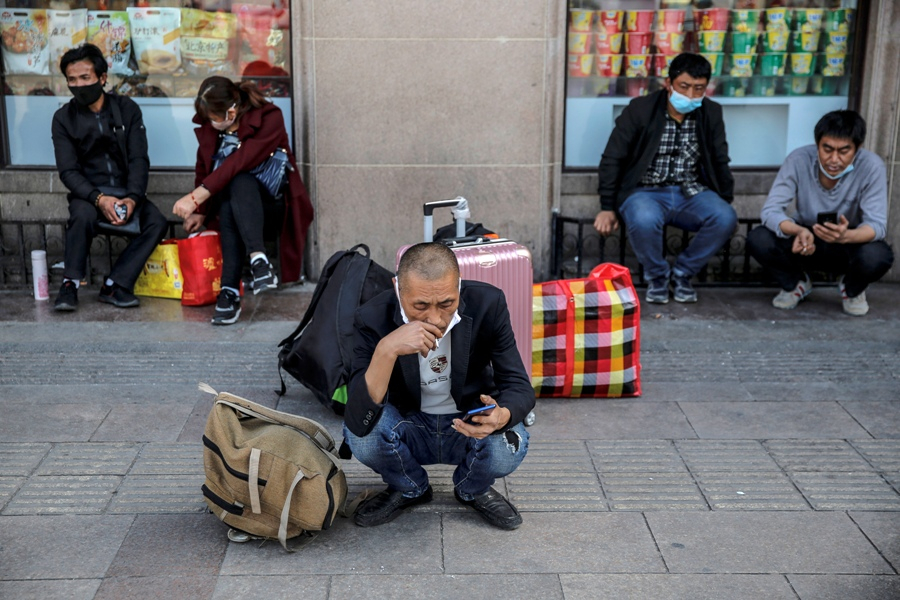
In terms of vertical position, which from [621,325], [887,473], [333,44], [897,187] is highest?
[333,44]

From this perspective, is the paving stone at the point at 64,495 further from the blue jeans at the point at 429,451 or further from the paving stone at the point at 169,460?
the blue jeans at the point at 429,451

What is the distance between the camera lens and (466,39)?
6797 mm

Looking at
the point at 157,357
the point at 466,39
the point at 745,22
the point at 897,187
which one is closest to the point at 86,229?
the point at 157,357

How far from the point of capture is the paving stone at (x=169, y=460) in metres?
4.49

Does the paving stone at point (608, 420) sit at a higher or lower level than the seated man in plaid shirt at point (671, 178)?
lower

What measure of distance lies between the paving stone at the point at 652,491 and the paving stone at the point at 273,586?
1.03 meters

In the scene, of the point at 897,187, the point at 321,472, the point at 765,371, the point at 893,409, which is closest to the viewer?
the point at 321,472

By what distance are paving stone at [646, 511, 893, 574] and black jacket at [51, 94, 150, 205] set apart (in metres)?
4.22

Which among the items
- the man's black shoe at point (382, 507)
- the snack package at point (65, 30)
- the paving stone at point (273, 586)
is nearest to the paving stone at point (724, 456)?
the man's black shoe at point (382, 507)

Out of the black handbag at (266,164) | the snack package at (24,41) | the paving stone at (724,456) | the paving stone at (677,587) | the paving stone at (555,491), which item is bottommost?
the paving stone at (677,587)

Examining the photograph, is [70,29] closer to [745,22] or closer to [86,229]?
[86,229]

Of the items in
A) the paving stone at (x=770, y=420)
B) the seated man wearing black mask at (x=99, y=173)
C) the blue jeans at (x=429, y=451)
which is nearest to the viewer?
the blue jeans at (x=429, y=451)

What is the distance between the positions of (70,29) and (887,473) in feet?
19.9

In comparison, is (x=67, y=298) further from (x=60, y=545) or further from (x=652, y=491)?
(x=652, y=491)
